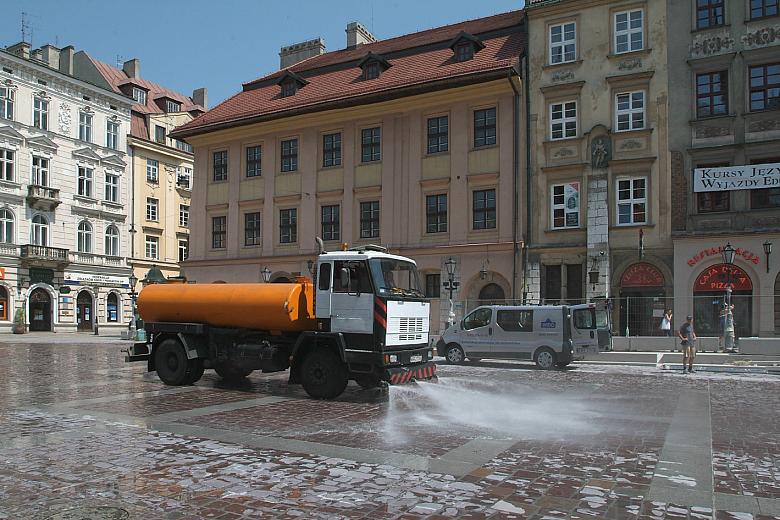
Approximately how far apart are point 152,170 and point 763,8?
45162 millimetres

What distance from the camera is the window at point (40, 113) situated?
152 feet

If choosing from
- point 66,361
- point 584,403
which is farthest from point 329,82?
point 584,403

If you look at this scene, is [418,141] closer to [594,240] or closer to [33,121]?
[594,240]

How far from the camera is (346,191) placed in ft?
108

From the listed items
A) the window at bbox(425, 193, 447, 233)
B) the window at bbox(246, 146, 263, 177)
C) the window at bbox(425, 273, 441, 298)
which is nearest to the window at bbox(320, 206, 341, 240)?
the window at bbox(425, 193, 447, 233)

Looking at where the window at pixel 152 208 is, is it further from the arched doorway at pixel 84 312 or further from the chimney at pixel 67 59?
the chimney at pixel 67 59

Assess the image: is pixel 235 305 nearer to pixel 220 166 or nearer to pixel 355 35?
pixel 220 166

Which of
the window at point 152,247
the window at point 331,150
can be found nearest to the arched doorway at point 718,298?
the window at point 331,150

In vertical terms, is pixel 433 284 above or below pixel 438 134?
below

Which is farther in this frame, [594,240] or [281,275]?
[281,275]

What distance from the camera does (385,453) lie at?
26.2 feet

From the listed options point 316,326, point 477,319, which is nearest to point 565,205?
point 477,319

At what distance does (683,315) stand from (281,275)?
60.4ft

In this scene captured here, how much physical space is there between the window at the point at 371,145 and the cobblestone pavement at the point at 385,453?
1971cm
